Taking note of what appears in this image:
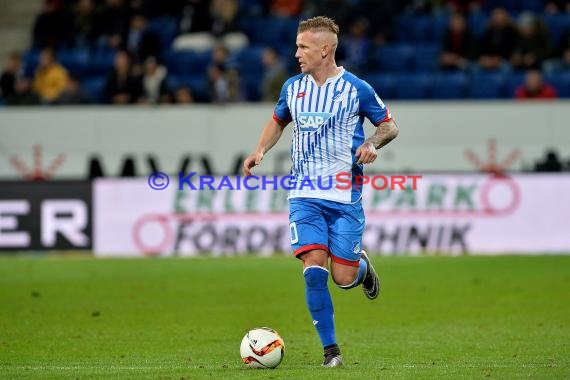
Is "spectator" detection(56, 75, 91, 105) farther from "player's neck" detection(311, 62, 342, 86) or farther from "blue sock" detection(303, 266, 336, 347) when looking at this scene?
"blue sock" detection(303, 266, 336, 347)

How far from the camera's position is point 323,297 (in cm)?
875

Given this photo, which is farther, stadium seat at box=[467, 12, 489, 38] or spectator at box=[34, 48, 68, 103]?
stadium seat at box=[467, 12, 489, 38]

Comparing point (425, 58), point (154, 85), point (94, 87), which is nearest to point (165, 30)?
point (94, 87)

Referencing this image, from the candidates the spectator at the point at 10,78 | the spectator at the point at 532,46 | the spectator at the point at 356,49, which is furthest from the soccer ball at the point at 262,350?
the spectator at the point at 10,78

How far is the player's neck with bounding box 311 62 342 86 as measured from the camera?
9062mm

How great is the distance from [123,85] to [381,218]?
6.20m

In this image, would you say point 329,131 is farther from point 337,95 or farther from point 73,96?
point 73,96

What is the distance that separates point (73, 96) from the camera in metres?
24.0

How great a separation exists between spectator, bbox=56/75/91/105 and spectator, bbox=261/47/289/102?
351 cm

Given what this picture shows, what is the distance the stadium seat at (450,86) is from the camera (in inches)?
928

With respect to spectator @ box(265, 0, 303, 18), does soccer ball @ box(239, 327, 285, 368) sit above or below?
below

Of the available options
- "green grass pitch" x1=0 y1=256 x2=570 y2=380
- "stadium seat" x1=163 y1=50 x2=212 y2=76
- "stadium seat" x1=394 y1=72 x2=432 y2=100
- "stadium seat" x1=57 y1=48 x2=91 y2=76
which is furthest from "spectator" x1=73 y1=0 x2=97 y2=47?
"green grass pitch" x1=0 y1=256 x2=570 y2=380

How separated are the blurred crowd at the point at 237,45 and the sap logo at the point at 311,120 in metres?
14.3

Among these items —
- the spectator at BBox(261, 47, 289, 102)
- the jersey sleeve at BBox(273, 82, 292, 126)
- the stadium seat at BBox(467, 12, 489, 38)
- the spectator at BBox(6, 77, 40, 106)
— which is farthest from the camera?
the stadium seat at BBox(467, 12, 489, 38)
